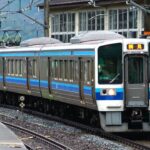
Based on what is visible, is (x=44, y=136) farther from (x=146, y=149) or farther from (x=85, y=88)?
(x=146, y=149)

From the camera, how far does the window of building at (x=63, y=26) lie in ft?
179

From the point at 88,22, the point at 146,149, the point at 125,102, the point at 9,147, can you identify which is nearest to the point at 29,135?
the point at 125,102

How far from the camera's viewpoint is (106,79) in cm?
1636

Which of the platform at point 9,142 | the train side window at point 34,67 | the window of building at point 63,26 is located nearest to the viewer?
the platform at point 9,142

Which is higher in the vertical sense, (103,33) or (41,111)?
(103,33)

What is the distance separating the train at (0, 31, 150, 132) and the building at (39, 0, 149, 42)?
838 inches

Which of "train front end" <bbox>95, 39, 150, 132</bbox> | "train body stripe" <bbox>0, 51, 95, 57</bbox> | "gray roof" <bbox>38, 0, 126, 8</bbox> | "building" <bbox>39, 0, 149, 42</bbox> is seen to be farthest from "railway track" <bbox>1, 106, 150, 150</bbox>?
"gray roof" <bbox>38, 0, 126, 8</bbox>

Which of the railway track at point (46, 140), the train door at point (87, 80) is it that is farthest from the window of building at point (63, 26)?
the train door at point (87, 80)

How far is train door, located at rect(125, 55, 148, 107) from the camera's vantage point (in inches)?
641

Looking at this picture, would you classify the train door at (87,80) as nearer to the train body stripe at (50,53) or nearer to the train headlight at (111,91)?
the train body stripe at (50,53)

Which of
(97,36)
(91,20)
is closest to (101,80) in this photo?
(97,36)

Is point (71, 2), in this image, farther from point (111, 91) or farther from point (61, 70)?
point (111, 91)

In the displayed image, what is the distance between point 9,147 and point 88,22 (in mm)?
41145

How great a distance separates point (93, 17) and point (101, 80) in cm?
3406
